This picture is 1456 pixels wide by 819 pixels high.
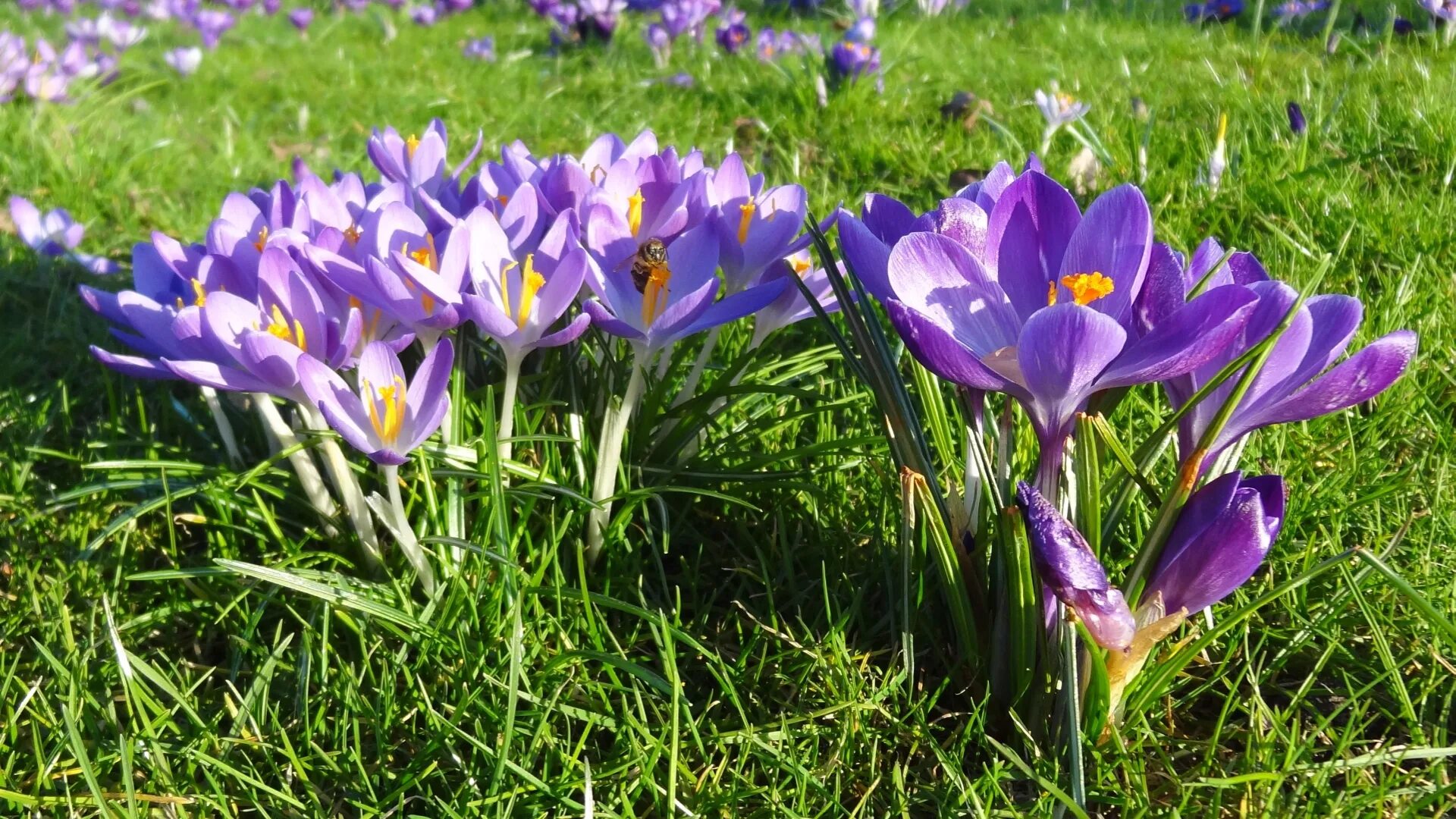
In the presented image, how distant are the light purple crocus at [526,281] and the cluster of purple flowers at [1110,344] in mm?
415

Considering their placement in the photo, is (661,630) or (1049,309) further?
(661,630)

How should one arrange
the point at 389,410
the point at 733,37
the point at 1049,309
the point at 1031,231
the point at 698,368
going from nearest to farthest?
the point at 1049,309 → the point at 1031,231 → the point at 389,410 → the point at 698,368 → the point at 733,37

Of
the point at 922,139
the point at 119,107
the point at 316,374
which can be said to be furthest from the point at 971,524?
the point at 119,107

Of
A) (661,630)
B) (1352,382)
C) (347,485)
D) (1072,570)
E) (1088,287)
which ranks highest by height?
(1088,287)

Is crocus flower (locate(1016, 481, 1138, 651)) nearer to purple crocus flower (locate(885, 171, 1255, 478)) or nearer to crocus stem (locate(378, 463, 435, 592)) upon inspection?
purple crocus flower (locate(885, 171, 1255, 478))

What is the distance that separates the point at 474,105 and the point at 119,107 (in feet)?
5.37

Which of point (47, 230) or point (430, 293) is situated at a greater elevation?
point (430, 293)

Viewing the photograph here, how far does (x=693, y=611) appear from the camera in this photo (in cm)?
142

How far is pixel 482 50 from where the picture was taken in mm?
5402

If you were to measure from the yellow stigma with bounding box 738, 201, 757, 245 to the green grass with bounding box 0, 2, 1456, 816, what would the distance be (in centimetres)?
29

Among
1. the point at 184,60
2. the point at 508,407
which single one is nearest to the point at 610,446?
the point at 508,407

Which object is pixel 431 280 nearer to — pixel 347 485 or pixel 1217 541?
pixel 347 485

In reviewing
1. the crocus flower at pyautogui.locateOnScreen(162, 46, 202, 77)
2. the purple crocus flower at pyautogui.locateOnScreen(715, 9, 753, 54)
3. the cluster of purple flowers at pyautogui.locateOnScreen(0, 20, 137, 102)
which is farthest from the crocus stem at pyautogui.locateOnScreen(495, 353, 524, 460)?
the crocus flower at pyautogui.locateOnScreen(162, 46, 202, 77)

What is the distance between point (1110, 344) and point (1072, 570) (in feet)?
0.65
